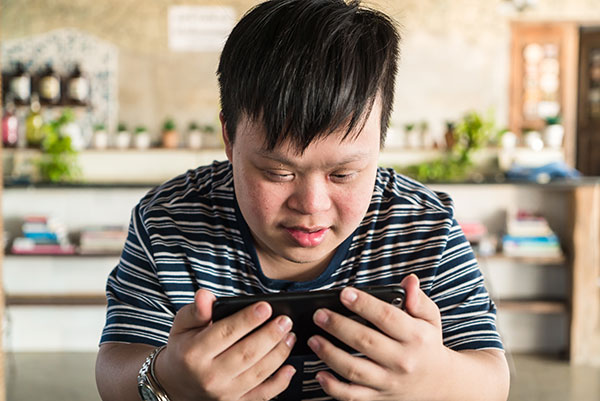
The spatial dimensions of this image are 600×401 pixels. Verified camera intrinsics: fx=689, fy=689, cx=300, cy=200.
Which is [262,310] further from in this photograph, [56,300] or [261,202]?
[56,300]

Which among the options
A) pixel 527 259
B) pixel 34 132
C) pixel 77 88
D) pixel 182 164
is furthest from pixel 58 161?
pixel 527 259

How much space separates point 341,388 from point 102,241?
12.9 feet

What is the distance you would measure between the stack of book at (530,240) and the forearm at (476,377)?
3.59m

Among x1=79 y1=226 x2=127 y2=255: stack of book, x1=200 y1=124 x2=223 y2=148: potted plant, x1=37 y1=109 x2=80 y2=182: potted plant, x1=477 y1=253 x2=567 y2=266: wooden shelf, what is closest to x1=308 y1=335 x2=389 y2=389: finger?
x1=477 y1=253 x2=567 y2=266: wooden shelf

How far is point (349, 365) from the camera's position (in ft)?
2.79

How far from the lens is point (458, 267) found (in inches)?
45.2

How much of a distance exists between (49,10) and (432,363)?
7388 millimetres

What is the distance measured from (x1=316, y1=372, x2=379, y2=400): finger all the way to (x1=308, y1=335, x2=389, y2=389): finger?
0.01m

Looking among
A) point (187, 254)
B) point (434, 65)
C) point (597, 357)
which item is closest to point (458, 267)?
point (187, 254)

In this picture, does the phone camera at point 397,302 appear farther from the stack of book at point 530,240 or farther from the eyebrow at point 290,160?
the stack of book at point 530,240

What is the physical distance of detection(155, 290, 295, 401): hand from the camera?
2.74ft

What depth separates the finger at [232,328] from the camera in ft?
2.73

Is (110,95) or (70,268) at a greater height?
(110,95)

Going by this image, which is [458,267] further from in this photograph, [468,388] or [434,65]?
[434,65]
